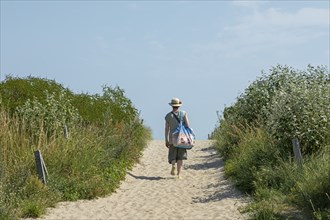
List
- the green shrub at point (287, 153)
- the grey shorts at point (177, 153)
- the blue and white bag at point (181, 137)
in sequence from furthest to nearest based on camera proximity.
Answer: the grey shorts at point (177, 153) < the blue and white bag at point (181, 137) < the green shrub at point (287, 153)

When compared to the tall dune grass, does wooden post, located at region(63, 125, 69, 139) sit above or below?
above

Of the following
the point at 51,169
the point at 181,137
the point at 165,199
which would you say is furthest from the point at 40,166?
the point at 181,137

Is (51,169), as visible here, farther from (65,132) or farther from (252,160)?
(252,160)

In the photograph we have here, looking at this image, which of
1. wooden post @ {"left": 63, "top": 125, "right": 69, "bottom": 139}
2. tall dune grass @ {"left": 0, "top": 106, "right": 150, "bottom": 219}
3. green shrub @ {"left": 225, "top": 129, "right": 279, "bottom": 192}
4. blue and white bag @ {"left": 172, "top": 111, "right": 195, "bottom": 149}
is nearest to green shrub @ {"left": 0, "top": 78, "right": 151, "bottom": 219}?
tall dune grass @ {"left": 0, "top": 106, "right": 150, "bottom": 219}

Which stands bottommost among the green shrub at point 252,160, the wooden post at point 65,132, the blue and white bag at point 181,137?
the green shrub at point 252,160

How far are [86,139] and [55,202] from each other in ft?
11.4

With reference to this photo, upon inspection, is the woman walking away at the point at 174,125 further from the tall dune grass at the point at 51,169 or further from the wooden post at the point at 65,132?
the wooden post at the point at 65,132

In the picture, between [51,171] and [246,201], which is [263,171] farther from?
[51,171]

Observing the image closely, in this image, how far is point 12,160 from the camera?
14.1 m

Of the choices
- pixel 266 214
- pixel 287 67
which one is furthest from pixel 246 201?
pixel 287 67

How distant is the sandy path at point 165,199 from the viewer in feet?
39.7

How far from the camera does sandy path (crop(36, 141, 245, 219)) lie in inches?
476

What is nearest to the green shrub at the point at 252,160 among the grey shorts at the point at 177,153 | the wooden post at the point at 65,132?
the grey shorts at the point at 177,153

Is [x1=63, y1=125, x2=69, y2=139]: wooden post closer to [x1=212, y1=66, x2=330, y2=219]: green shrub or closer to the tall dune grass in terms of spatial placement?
the tall dune grass
